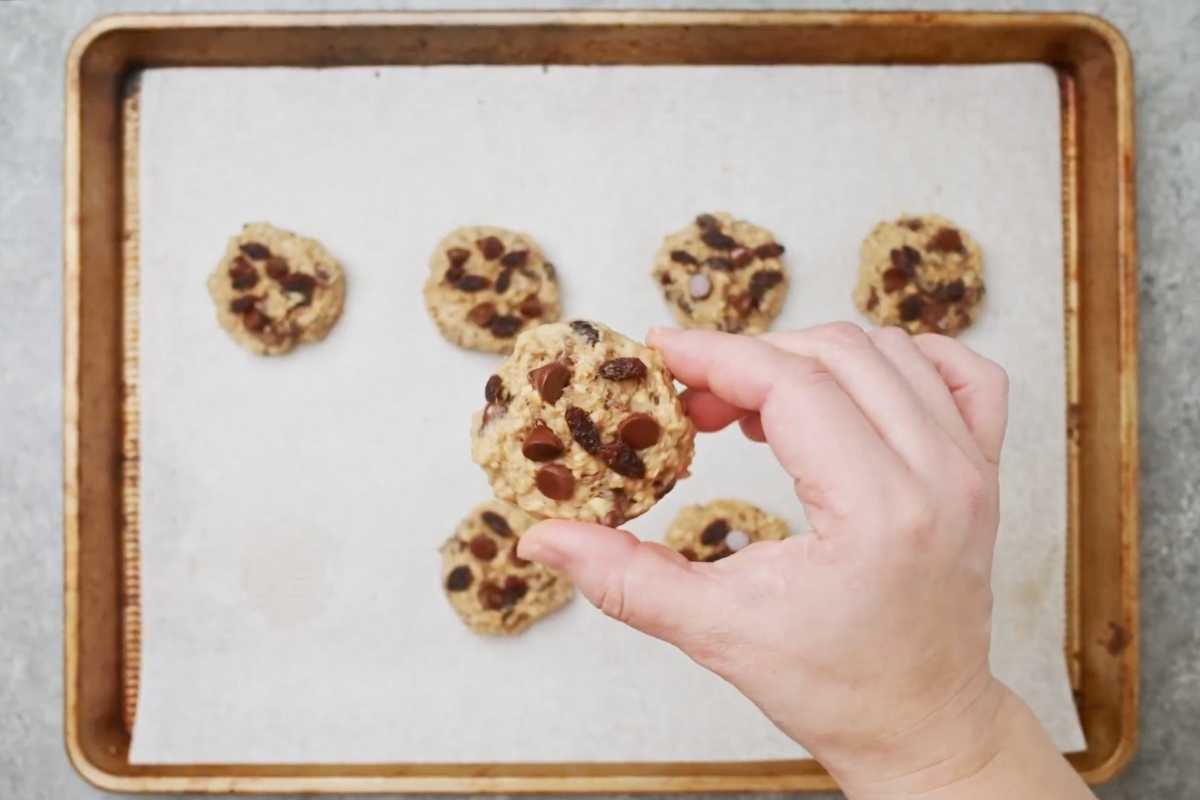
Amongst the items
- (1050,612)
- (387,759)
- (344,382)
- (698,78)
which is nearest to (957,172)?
(698,78)

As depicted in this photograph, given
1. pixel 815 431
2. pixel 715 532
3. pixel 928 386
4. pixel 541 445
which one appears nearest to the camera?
pixel 815 431

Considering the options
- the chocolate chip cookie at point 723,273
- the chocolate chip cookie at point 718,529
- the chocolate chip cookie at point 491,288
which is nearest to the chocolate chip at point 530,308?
the chocolate chip cookie at point 491,288

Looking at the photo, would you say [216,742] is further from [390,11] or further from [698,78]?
[698,78]

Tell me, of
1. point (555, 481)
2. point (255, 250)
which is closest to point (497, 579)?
point (555, 481)

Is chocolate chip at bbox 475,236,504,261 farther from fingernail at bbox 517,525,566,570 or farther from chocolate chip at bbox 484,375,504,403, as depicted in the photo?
fingernail at bbox 517,525,566,570

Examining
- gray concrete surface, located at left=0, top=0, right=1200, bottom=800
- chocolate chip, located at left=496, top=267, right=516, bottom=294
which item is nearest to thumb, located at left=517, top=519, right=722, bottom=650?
chocolate chip, located at left=496, top=267, right=516, bottom=294

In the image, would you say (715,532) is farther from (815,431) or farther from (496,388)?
(815,431)
